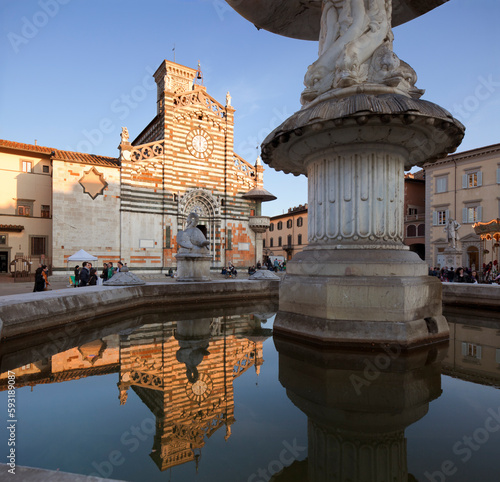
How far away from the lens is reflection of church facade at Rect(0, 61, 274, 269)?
72.0 ft

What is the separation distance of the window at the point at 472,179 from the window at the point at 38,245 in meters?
35.4

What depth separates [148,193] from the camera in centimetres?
2436

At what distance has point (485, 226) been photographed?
18.0 metres

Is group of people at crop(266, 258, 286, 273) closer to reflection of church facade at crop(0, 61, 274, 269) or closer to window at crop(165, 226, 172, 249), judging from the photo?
reflection of church facade at crop(0, 61, 274, 269)

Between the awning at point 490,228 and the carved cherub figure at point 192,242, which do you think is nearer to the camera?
the carved cherub figure at point 192,242

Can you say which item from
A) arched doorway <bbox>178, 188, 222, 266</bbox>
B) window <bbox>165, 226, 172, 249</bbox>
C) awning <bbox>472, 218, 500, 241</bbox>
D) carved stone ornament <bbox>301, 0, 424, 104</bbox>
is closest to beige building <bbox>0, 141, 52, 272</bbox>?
window <bbox>165, 226, 172, 249</bbox>

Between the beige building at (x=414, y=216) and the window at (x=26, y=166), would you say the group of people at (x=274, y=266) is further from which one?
the window at (x=26, y=166)

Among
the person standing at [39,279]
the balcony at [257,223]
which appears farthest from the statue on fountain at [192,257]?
the balcony at [257,223]

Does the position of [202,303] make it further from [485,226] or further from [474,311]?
[485,226]

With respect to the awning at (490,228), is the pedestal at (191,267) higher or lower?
lower

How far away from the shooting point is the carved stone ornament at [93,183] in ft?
72.1

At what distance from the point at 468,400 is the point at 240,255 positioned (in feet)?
83.3

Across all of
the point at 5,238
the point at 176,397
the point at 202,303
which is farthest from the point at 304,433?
the point at 5,238

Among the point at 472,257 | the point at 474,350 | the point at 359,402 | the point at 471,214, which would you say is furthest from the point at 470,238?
the point at 359,402
